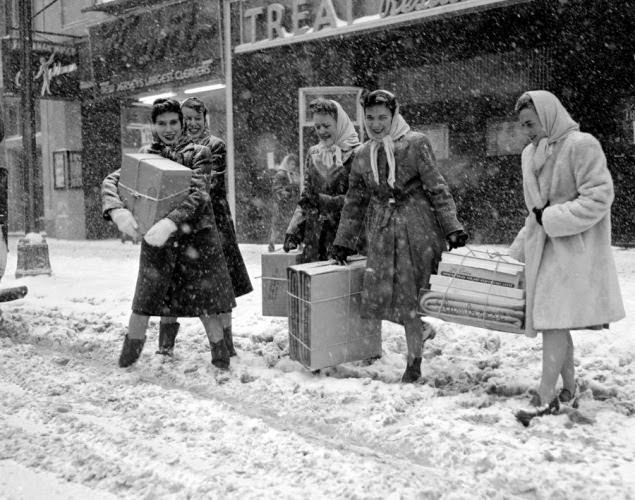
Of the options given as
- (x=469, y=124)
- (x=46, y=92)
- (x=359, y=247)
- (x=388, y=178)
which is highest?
(x=46, y=92)

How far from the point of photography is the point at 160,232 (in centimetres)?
474

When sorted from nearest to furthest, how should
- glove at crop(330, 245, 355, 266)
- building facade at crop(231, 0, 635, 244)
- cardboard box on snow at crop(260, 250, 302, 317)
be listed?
glove at crop(330, 245, 355, 266) < cardboard box on snow at crop(260, 250, 302, 317) < building facade at crop(231, 0, 635, 244)

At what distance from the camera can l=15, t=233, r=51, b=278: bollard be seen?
435 inches

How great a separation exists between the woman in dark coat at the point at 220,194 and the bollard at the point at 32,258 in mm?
6339

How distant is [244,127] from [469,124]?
187 inches

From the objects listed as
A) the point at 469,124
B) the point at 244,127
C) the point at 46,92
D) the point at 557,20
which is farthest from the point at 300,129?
the point at 46,92

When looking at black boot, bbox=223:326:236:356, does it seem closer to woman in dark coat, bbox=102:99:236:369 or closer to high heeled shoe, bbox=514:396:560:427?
woman in dark coat, bbox=102:99:236:369

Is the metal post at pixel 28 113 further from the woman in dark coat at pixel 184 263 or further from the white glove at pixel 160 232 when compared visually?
the white glove at pixel 160 232

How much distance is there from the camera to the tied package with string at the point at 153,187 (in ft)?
15.6

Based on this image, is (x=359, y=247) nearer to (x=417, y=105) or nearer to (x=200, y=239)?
(x=200, y=239)

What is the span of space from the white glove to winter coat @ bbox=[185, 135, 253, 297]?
0.84 metres

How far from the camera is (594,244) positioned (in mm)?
3871

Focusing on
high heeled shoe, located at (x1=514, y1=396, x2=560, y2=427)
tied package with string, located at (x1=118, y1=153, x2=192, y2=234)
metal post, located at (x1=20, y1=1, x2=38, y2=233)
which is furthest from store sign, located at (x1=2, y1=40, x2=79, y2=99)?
high heeled shoe, located at (x1=514, y1=396, x2=560, y2=427)

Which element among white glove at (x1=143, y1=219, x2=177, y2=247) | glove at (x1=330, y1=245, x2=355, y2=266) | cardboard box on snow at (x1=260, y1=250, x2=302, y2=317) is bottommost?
cardboard box on snow at (x1=260, y1=250, x2=302, y2=317)
